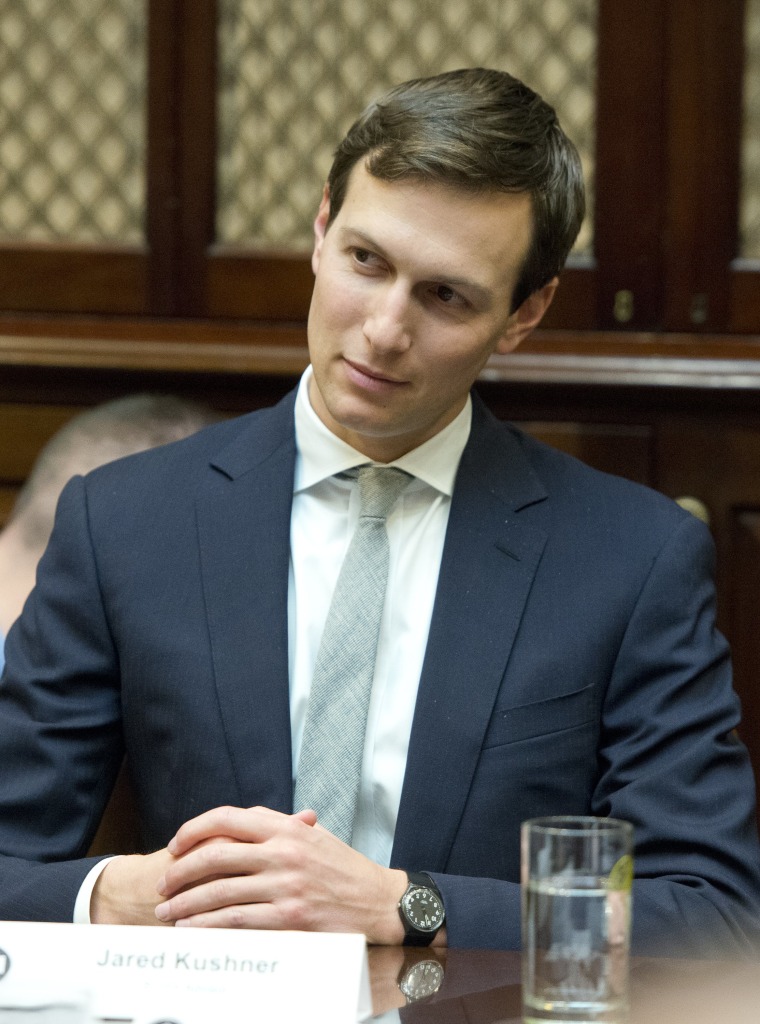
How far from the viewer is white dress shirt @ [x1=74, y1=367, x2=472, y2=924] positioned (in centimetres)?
148

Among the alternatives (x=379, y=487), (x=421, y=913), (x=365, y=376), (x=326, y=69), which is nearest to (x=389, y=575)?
(x=379, y=487)

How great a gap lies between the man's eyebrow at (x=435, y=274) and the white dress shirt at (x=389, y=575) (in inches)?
→ 7.3

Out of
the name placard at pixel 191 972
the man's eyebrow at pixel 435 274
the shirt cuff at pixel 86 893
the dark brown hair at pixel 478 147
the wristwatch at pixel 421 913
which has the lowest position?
the shirt cuff at pixel 86 893

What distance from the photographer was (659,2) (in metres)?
2.31

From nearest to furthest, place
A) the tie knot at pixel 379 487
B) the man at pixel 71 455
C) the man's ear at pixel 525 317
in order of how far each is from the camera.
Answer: the tie knot at pixel 379 487
the man's ear at pixel 525 317
the man at pixel 71 455

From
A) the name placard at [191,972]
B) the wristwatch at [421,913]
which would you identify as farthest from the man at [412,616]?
the name placard at [191,972]

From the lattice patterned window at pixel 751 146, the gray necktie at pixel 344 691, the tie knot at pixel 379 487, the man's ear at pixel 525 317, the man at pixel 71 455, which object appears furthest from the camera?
the lattice patterned window at pixel 751 146

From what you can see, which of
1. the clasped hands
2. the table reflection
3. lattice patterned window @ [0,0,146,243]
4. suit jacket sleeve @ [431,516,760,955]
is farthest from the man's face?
lattice patterned window @ [0,0,146,243]

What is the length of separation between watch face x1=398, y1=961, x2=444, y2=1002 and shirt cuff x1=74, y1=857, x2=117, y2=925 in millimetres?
348

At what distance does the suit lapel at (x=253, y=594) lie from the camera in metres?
1.45

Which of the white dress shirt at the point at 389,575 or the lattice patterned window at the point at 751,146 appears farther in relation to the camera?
the lattice patterned window at the point at 751,146

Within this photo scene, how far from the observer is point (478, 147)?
Result: 148 centimetres

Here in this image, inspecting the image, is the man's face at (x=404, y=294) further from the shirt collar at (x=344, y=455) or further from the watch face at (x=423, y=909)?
the watch face at (x=423, y=909)

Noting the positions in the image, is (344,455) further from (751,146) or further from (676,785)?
(751,146)
